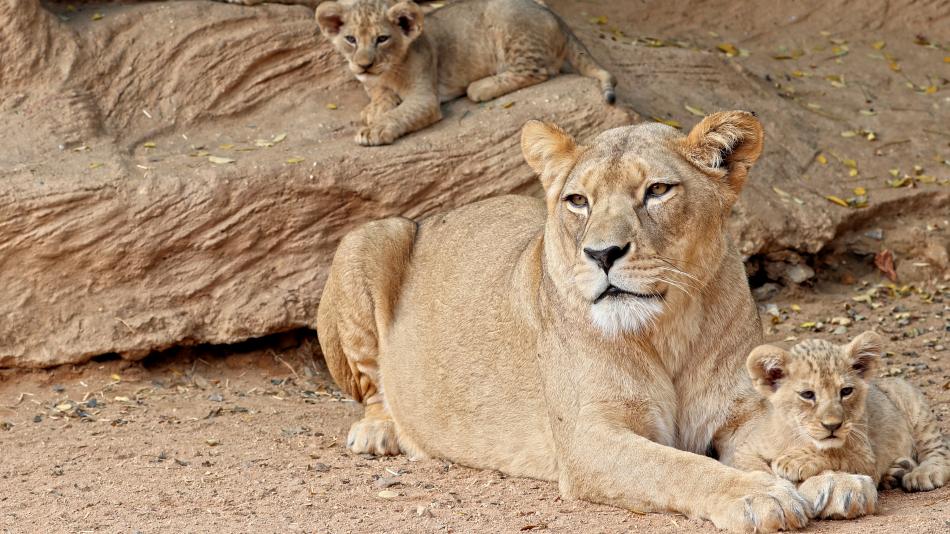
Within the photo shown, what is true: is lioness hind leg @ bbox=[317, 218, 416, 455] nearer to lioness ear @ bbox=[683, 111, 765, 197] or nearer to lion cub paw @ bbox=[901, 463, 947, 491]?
lioness ear @ bbox=[683, 111, 765, 197]

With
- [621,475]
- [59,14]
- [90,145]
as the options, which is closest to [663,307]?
[621,475]

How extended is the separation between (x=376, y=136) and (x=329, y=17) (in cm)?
109

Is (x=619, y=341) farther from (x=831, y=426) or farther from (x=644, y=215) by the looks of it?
(x=831, y=426)

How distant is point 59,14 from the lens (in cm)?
1000

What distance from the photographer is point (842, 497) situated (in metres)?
5.38

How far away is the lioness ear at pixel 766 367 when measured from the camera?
574 cm

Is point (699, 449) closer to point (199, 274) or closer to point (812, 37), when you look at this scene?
point (199, 274)

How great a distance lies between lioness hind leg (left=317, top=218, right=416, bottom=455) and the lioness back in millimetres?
101

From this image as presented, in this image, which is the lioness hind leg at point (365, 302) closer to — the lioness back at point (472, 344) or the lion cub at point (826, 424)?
the lioness back at point (472, 344)

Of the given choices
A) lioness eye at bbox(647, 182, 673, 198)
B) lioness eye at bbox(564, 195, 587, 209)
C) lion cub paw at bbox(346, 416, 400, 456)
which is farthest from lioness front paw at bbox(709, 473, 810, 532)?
lion cub paw at bbox(346, 416, 400, 456)

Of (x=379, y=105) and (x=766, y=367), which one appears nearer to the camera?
(x=766, y=367)

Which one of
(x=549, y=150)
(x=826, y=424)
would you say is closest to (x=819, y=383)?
(x=826, y=424)

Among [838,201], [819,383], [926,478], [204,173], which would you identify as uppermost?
[819,383]

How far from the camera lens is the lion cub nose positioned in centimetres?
545
